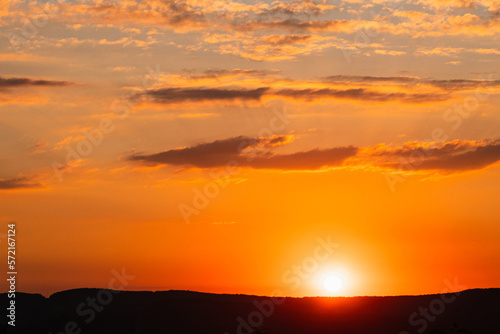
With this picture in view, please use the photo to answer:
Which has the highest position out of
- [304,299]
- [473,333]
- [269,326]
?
[304,299]

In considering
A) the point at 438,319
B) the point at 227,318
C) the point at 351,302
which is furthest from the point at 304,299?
the point at 438,319

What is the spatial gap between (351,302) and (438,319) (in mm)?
17635

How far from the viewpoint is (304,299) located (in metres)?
129

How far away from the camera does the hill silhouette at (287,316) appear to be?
110188mm

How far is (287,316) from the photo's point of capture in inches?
4722

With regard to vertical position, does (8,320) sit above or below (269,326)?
above

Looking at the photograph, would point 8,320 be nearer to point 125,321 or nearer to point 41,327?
point 41,327

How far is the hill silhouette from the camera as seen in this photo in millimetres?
110188

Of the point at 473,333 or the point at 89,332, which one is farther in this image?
the point at 89,332

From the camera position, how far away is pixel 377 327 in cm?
11100

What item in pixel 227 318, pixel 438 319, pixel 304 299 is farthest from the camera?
pixel 304 299

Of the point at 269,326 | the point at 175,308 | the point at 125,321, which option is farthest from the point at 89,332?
the point at 269,326

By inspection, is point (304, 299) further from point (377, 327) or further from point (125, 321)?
point (125, 321)

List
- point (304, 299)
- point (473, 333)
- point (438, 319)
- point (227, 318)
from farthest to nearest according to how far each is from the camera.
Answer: point (304, 299)
point (227, 318)
point (438, 319)
point (473, 333)
